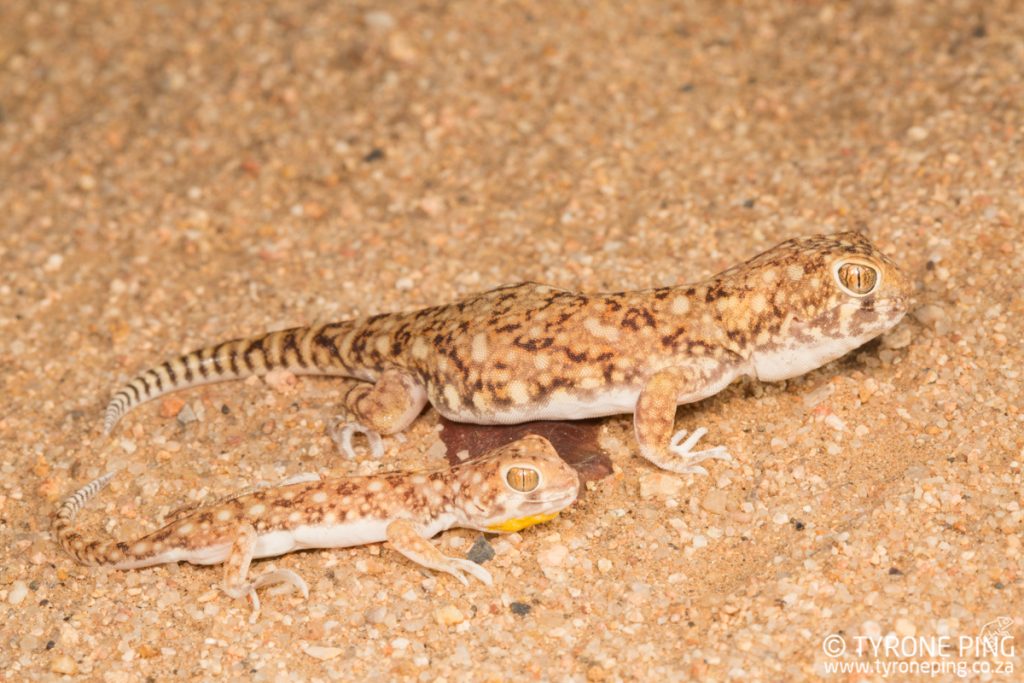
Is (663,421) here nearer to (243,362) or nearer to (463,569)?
(463,569)

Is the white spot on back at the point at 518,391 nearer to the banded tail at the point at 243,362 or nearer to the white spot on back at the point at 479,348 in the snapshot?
the white spot on back at the point at 479,348

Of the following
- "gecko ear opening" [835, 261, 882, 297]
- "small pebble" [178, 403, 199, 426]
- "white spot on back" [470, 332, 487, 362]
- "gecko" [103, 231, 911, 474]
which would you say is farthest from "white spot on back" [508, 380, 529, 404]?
"small pebble" [178, 403, 199, 426]

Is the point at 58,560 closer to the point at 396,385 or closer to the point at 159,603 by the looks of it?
the point at 159,603

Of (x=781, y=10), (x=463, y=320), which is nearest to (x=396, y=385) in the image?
(x=463, y=320)

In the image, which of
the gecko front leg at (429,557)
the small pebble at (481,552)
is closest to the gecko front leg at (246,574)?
the gecko front leg at (429,557)

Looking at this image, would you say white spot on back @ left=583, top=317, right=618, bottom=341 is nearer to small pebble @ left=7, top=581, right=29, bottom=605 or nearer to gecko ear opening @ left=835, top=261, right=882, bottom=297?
gecko ear opening @ left=835, top=261, right=882, bottom=297

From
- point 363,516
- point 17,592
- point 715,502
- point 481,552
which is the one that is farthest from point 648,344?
point 17,592
